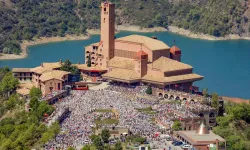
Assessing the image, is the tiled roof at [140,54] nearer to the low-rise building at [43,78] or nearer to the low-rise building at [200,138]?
the low-rise building at [43,78]

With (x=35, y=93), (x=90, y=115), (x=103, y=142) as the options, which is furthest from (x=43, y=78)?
(x=103, y=142)

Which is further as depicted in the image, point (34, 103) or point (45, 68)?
point (45, 68)

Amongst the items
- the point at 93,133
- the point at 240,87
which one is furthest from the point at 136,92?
the point at 240,87

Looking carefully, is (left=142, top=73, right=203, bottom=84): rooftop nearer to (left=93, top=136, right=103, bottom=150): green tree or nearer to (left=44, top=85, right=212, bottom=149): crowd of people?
(left=44, top=85, right=212, bottom=149): crowd of people

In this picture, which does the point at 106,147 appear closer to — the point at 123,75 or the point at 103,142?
the point at 103,142

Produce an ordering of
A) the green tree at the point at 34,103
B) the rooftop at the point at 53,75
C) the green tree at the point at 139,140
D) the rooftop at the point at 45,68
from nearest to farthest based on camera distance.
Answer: the green tree at the point at 139,140 → the green tree at the point at 34,103 → the rooftop at the point at 53,75 → the rooftop at the point at 45,68

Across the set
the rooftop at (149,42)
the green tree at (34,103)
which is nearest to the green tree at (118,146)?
the green tree at (34,103)

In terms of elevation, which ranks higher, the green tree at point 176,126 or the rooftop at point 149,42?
the rooftop at point 149,42
